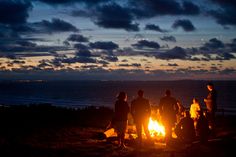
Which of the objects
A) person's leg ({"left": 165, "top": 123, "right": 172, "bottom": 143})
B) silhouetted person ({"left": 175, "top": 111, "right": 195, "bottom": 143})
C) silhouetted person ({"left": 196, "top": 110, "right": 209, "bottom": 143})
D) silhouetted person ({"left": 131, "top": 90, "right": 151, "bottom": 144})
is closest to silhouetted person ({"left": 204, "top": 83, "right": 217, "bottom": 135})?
silhouetted person ({"left": 196, "top": 110, "right": 209, "bottom": 143})

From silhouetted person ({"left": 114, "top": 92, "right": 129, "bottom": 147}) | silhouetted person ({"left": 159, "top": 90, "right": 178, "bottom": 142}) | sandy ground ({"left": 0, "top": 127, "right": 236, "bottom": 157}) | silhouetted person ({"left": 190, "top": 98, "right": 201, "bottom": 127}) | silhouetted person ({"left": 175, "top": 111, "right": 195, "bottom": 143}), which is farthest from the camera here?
silhouetted person ({"left": 190, "top": 98, "right": 201, "bottom": 127})

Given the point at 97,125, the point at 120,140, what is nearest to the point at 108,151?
the point at 120,140

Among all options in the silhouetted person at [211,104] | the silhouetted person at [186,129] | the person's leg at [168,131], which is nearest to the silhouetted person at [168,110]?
the person's leg at [168,131]

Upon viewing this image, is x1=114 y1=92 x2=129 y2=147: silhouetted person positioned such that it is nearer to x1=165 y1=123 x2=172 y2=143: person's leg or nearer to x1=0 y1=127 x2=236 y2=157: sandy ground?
x1=0 y1=127 x2=236 y2=157: sandy ground

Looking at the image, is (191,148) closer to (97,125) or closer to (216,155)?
(216,155)

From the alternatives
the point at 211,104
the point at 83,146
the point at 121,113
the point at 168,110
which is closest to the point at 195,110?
the point at 211,104

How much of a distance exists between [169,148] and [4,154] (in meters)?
5.66

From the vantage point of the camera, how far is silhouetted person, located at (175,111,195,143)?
1494cm

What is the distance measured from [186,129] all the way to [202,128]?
24.5 inches

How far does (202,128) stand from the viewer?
15.0 meters

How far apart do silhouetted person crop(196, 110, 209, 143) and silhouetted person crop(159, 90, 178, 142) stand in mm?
1236

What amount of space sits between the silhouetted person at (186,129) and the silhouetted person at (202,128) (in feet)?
0.87

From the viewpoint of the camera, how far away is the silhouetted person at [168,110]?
1424cm

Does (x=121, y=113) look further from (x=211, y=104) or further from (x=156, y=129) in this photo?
(x=211, y=104)
